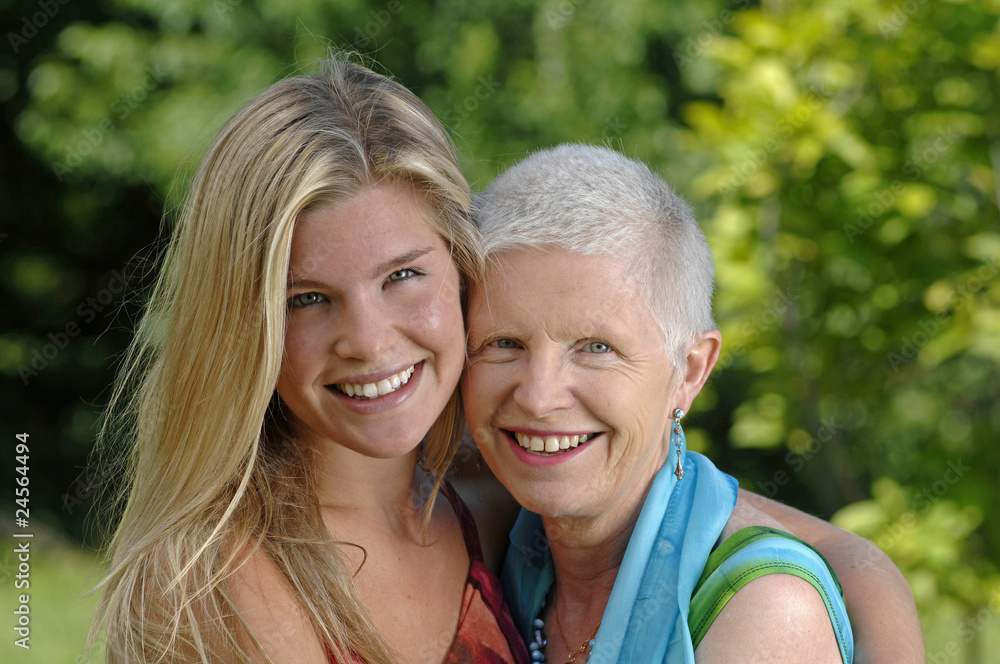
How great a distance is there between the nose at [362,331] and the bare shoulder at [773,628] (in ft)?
2.71

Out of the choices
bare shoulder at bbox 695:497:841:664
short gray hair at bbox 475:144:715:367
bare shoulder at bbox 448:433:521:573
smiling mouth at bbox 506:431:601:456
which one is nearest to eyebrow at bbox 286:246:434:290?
short gray hair at bbox 475:144:715:367

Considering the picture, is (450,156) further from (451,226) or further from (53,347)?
(53,347)

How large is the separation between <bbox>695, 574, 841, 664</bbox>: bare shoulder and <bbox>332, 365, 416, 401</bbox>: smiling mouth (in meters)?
0.77

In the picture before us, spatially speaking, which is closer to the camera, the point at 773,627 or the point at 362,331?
the point at 773,627

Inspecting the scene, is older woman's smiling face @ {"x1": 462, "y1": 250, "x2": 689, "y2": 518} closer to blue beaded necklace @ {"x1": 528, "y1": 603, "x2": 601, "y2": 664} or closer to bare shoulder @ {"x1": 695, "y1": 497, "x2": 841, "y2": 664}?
blue beaded necklace @ {"x1": 528, "y1": 603, "x2": 601, "y2": 664}

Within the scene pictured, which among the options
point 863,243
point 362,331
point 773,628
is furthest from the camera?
point 863,243

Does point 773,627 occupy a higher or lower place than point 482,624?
higher

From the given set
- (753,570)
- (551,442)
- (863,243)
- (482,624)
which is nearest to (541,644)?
(482,624)

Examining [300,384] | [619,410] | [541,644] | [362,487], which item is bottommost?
[541,644]

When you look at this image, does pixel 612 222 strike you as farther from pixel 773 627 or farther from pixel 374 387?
pixel 773 627

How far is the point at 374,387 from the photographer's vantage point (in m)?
1.96

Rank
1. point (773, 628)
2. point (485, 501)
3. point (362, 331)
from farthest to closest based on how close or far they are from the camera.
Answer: point (485, 501), point (362, 331), point (773, 628)

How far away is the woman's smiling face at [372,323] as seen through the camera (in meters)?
1.87

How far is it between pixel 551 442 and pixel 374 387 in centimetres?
39
